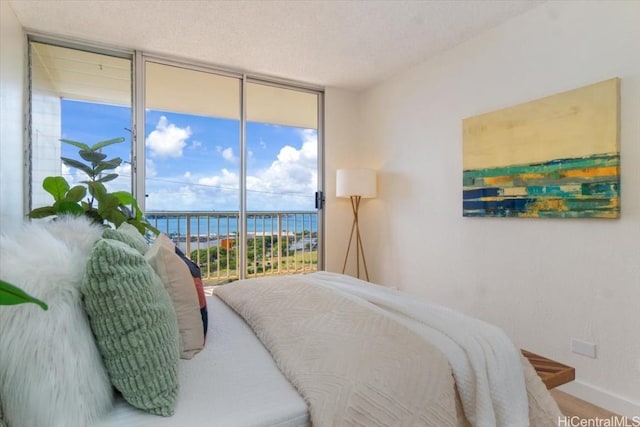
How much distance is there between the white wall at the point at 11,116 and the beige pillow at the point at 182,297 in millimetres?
1504

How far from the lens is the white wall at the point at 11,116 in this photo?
2.24 meters

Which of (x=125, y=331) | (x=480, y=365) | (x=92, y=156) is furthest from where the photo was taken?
(x=92, y=156)

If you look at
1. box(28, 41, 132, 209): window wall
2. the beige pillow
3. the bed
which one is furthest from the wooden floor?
box(28, 41, 132, 209): window wall

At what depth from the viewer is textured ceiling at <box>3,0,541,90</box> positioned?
2383mm

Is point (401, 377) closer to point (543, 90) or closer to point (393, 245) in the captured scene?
point (543, 90)

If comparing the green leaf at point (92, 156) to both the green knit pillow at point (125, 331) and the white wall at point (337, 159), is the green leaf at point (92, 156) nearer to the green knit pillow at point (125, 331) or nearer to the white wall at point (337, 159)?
the green knit pillow at point (125, 331)

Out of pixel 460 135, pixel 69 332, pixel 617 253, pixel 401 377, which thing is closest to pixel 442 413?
pixel 401 377

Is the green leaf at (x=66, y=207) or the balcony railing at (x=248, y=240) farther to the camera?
the balcony railing at (x=248, y=240)

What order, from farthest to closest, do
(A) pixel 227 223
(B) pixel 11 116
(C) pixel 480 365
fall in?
(A) pixel 227 223, (B) pixel 11 116, (C) pixel 480 365

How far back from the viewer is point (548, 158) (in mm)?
2254

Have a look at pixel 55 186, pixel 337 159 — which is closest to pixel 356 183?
pixel 337 159

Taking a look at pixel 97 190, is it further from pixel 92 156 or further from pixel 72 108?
pixel 72 108

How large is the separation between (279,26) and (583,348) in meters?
2.94

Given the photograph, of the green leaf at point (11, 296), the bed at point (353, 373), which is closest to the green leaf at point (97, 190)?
the bed at point (353, 373)
